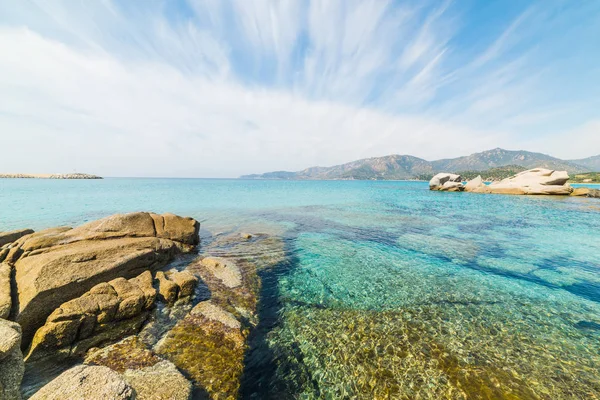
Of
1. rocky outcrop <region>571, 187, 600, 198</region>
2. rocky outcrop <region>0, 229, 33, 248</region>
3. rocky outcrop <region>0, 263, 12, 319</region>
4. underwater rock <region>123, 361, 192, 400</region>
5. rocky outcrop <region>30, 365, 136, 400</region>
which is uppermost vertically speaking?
rocky outcrop <region>0, 229, 33, 248</region>

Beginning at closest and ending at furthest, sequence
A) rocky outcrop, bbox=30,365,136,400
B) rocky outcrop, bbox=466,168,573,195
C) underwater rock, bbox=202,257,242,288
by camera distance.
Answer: rocky outcrop, bbox=30,365,136,400, underwater rock, bbox=202,257,242,288, rocky outcrop, bbox=466,168,573,195

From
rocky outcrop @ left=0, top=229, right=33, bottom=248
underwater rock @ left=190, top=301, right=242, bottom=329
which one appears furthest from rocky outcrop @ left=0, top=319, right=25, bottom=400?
rocky outcrop @ left=0, top=229, right=33, bottom=248

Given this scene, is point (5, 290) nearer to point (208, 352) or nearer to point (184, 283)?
point (184, 283)

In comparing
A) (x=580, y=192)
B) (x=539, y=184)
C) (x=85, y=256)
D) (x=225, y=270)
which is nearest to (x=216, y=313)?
(x=225, y=270)

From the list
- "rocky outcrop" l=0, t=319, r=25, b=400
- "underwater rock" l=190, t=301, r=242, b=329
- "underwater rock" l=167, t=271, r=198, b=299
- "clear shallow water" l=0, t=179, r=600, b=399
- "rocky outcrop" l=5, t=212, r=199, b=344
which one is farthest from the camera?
"underwater rock" l=167, t=271, r=198, b=299

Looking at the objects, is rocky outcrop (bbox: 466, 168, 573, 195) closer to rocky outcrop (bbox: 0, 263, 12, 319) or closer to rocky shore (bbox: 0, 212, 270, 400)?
rocky shore (bbox: 0, 212, 270, 400)

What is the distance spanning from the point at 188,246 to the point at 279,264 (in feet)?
24.1

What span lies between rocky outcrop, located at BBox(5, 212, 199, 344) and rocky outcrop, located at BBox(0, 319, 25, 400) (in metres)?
3.09

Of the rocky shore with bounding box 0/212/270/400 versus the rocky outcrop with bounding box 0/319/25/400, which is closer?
the rocky outcrop with bounding box 0/319/25/400

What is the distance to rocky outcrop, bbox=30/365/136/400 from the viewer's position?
4.13 metres

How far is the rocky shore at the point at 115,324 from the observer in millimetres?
4965

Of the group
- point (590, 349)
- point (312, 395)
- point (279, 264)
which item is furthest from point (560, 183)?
point (312, 395)

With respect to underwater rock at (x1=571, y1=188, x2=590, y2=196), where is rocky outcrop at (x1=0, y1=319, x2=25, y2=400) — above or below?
above

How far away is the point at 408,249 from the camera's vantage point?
17.7 m
